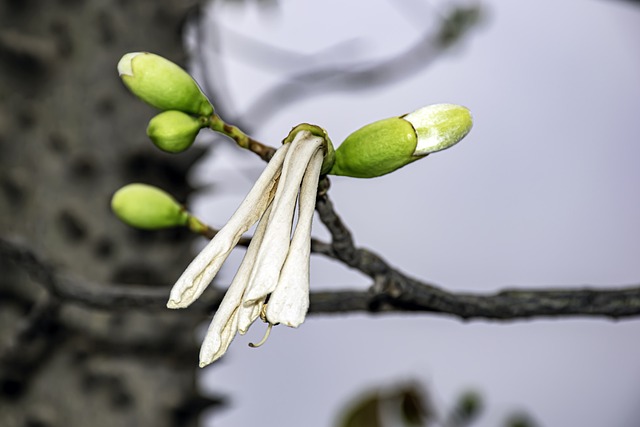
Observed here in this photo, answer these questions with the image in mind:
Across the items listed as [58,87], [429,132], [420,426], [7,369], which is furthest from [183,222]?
[420,426]

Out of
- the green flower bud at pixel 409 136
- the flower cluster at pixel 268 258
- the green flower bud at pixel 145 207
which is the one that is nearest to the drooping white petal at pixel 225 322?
the flower cluster at pixel 268 258

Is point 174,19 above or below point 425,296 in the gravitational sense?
above

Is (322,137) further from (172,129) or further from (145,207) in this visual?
(145,207)

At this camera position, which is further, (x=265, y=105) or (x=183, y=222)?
(x=265, y=105)

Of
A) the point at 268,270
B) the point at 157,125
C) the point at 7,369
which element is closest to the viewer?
the point at 268,270

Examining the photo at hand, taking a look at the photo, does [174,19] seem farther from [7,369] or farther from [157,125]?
[157,125]

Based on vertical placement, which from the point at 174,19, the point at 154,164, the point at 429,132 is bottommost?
the point at 429,132

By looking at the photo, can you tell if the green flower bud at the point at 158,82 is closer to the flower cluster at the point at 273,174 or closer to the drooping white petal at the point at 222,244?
the flower cluster at the point at 273,174

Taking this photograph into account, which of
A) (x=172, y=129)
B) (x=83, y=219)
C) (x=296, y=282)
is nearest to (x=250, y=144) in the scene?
(x=172, y=129)

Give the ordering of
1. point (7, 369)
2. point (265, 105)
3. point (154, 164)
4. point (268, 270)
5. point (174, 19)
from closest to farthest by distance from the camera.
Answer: point (268, 270)
point (7, 369)
point (154, 164)
point (174, 19)
point (265, 105)
